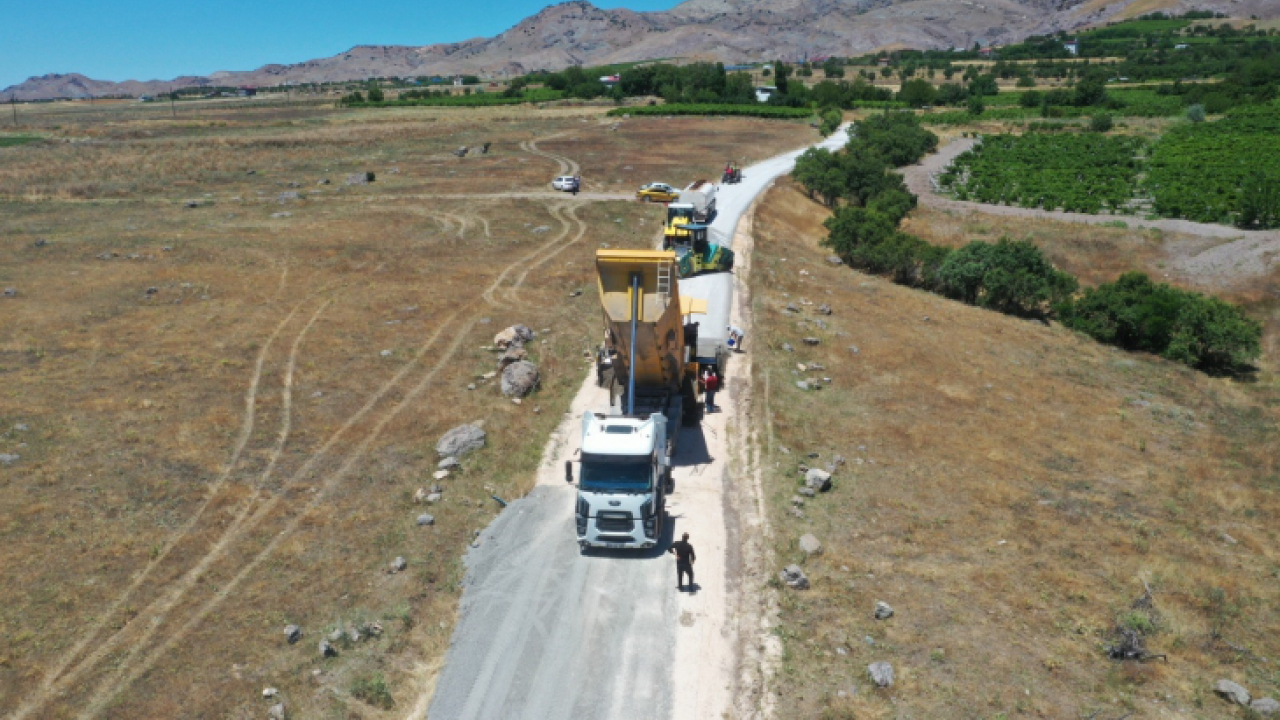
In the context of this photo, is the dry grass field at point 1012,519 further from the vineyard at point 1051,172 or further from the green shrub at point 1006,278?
the vineyard at point 1051,172

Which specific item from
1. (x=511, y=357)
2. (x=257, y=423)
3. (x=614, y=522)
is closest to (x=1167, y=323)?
(x=511, y=357)

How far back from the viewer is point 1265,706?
13.7m

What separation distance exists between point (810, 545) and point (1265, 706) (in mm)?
8653

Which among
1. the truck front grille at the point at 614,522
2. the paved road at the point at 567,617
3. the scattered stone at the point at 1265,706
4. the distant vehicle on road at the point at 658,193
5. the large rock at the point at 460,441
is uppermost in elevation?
the distant vehicle on road at the point at 658,193

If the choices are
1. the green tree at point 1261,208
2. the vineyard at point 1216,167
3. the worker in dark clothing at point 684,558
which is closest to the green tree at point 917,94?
the vineyard at point 1216,167

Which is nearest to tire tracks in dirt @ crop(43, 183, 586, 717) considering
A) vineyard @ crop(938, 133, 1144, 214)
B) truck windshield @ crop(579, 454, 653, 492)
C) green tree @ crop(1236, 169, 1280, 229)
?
truck windshield @ crop(579, 454, 653, 492)

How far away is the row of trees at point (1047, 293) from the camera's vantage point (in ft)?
112

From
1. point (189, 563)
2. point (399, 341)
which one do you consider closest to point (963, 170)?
point (399, 341)

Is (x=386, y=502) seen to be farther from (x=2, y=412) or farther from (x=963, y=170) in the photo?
(x=963, y=170)

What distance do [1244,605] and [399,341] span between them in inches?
1107

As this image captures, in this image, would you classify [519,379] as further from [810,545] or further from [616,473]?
[810,545]

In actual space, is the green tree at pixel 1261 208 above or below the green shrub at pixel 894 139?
below

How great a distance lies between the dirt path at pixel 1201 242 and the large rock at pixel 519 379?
43521 mm

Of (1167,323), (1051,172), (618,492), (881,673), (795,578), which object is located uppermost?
(1051,172)
